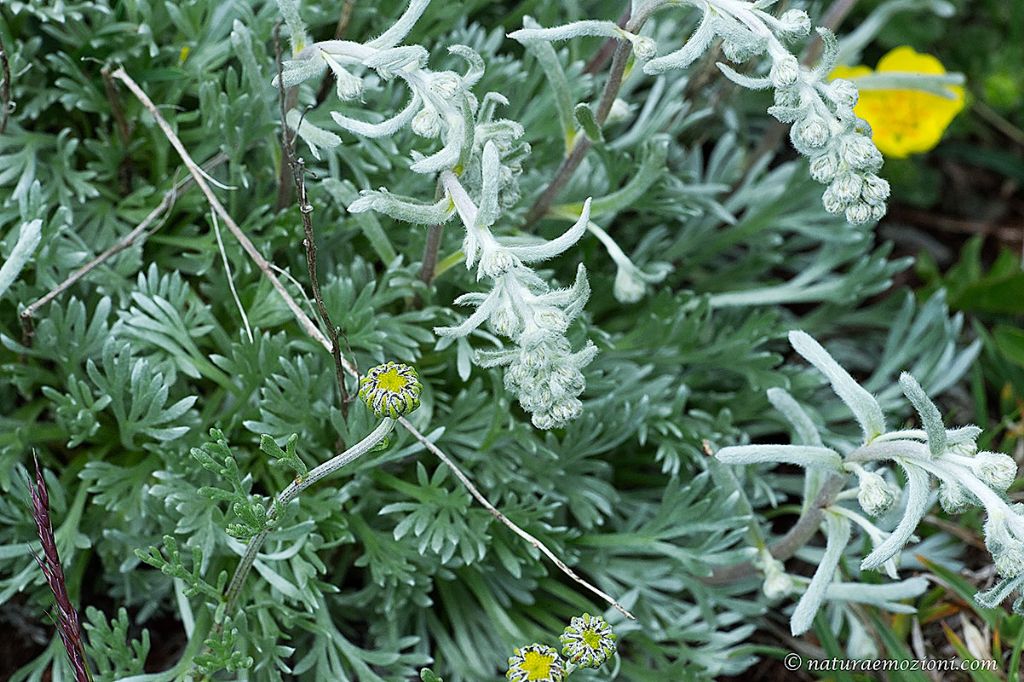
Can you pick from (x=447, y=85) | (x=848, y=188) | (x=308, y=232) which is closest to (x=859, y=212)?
(x=848, y=188)

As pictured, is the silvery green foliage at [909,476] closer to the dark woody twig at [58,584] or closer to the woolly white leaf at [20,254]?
the dark woody twig at [58,584]

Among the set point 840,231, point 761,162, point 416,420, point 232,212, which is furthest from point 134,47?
point 840,231

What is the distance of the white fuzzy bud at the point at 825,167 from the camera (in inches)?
59.9

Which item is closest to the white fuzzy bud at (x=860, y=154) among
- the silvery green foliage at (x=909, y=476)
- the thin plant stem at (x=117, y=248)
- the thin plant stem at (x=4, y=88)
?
the silvery green foliage at (x=909, y=476)

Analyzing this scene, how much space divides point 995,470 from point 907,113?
1711 mm

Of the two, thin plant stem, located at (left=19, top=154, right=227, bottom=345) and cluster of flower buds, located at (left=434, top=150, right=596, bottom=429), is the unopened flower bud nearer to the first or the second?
cluster of flower buds, located at (left=434, top=150, right=596, bottom=429)

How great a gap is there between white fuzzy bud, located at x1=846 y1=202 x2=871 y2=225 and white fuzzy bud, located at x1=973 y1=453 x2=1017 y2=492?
37cm

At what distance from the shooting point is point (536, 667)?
1.52 meters

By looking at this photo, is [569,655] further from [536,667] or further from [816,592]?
[816,592]

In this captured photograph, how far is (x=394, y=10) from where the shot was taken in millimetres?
2346

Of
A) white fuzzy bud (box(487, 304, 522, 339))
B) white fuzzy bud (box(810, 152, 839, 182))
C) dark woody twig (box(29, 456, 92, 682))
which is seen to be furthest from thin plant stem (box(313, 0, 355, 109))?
white fuzzy bud (box(810, 152, 839, 182))

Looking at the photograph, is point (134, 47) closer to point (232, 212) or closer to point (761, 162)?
point (232, 212)

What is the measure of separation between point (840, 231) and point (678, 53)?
115 cm

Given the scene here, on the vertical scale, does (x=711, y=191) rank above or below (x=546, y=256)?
below
